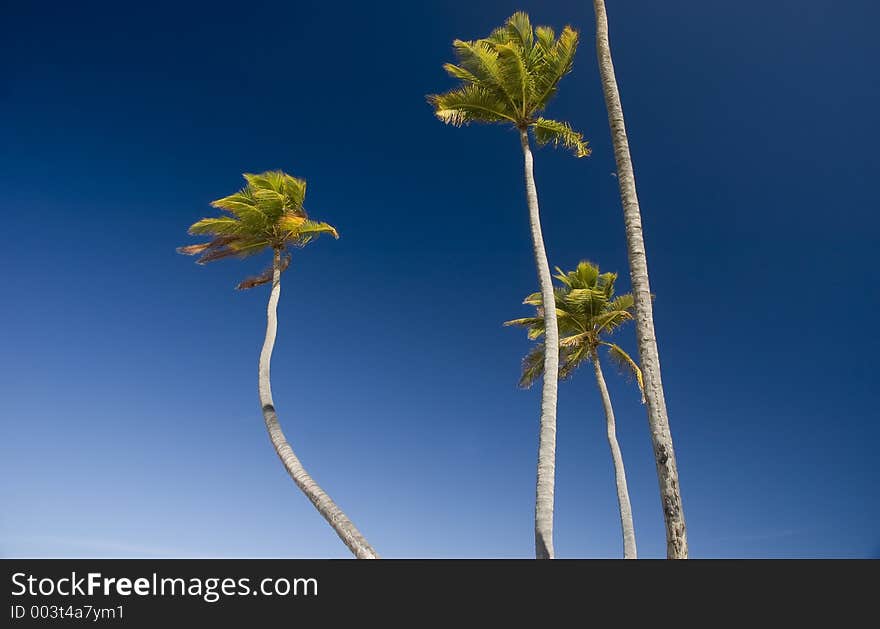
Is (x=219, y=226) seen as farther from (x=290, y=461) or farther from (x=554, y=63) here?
(x=554, y=63)

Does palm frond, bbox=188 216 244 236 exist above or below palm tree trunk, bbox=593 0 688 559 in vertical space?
above

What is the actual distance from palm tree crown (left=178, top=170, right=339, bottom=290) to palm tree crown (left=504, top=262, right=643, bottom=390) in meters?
10.2

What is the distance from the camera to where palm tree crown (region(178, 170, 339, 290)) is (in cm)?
2111

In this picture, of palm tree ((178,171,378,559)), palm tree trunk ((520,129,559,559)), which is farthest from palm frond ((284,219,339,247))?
palm tree trunk ((520,129,559,559))

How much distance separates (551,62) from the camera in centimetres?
1811

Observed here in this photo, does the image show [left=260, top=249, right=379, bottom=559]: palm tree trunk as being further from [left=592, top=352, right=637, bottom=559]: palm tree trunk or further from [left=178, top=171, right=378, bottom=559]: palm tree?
[left=592, top=352, right=637, bottom=559]: palm tree trunk

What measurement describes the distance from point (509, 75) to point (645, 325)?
971cm
